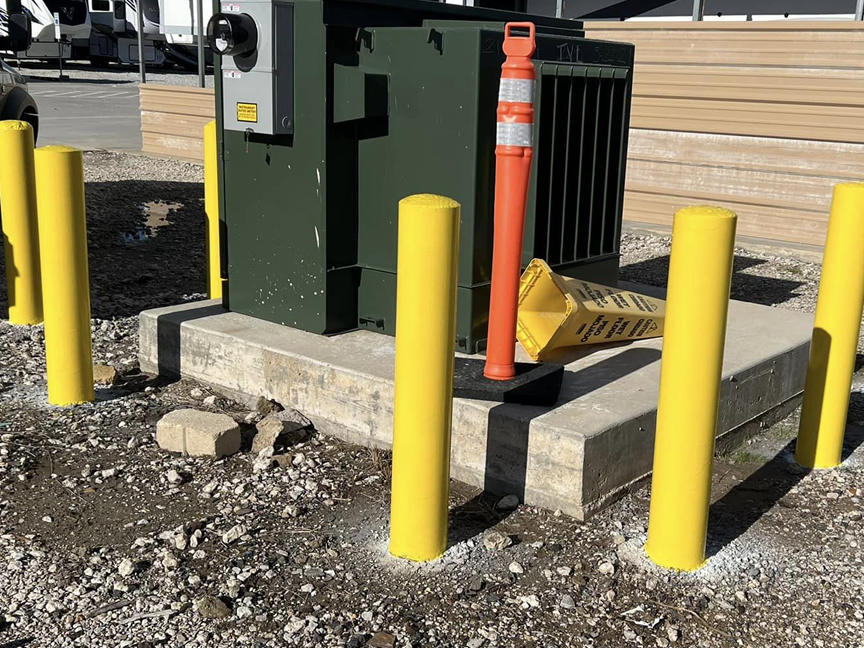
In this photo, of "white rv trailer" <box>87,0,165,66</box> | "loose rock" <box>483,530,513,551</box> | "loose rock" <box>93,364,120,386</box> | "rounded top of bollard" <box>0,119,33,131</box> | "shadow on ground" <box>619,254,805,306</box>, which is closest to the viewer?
"loose rock" <box>483,530,513,551</box>

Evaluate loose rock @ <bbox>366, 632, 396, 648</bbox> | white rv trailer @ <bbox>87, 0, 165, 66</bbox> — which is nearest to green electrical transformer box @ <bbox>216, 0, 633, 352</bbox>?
loose rock @ <bbox>366, 632, 396, 648</bbox>

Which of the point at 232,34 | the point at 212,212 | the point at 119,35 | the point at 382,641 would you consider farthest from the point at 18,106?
the point at 119,35

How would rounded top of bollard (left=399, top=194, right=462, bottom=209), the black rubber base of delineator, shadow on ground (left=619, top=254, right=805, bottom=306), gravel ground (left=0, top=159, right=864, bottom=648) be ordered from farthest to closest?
shadow on ground (left=619, top=254, right=805, bottom=306) → the black rubber base of delineator → rounded top of bollard (left=399, top=194, right=462, bottom=209) → gravel ground (left=0, top=159, right=864, bottom=648)

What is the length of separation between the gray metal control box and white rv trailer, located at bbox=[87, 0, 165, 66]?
29.3m

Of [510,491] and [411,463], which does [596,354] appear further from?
[411,463]

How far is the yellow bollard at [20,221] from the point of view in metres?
6.11

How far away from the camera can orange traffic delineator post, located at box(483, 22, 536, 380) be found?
372 centimetres

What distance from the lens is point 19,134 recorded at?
609cm

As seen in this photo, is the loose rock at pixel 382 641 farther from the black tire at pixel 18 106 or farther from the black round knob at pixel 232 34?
the black tire at pixel 18 106

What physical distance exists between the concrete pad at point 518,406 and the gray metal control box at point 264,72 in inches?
43.2

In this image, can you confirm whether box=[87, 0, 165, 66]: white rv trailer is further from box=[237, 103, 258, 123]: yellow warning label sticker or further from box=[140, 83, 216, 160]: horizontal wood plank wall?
box=[237, 103, 258, 123]: yellow warning label sticker

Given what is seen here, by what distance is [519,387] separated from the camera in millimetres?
4031

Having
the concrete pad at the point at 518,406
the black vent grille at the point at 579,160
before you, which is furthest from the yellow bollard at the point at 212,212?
the black vent grille at the point at 579,160

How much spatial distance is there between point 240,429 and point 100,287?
136 inches
